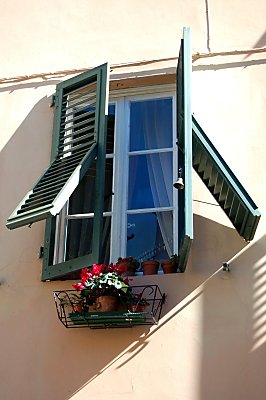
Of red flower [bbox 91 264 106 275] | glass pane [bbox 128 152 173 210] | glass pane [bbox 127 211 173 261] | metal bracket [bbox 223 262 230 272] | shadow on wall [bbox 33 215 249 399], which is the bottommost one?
shadow on wall [bbox 33 215 249 399]

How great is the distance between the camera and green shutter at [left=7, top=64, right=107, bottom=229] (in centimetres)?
499

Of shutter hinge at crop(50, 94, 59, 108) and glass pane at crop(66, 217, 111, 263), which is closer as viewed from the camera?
glass pane at crop(66, 217, 111, 263)

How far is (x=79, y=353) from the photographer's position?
16.5ft

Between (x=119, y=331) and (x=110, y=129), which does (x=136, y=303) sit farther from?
(x=110, y=129)

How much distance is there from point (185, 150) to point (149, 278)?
39.4 inches

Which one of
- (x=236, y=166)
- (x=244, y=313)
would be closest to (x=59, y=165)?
(x=236, y=166)

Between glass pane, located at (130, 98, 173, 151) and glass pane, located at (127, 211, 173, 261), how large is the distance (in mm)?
667

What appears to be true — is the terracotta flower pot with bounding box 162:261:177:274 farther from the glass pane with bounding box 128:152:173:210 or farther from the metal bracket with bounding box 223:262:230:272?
the glass pane with bounding box 128:152:173:210

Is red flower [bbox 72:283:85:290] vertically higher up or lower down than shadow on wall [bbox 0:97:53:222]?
lower down

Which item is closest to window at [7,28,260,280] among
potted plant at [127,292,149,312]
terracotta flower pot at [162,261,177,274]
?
terracotta flower pot at [162,261,177,274]

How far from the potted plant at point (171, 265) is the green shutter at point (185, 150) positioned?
105mm

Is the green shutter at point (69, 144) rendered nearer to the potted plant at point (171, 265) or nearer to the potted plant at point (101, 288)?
the potted plant at point (101, 288)

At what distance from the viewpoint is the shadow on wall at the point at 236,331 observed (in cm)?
466

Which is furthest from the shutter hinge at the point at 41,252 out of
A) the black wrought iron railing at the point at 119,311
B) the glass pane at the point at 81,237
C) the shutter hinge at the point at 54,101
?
the shutter hinge at the point at 54,101
